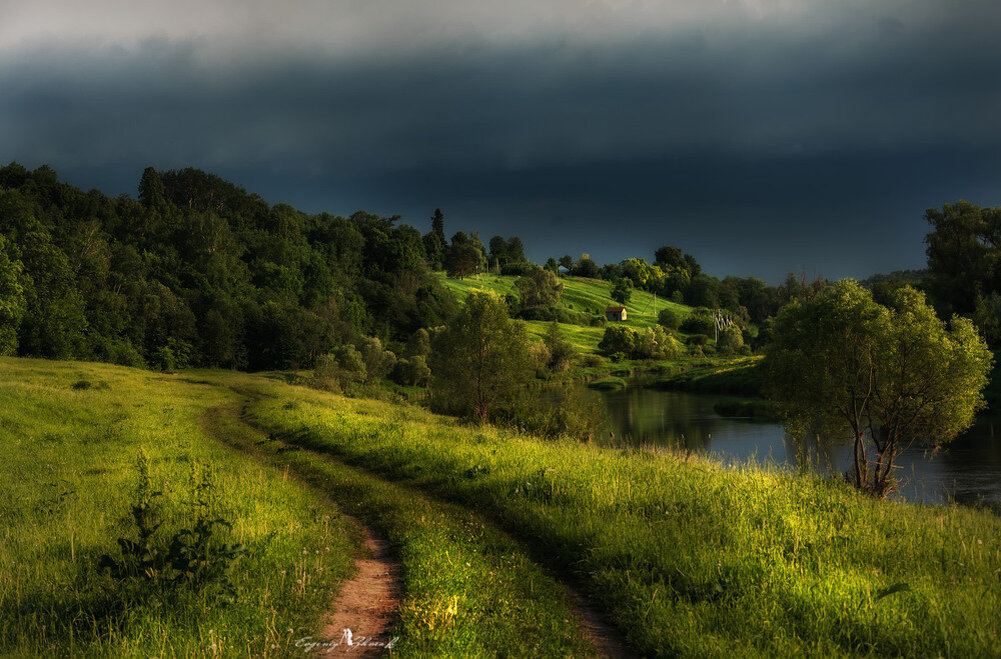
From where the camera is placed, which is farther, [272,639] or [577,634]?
[577,634]

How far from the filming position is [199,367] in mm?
89438

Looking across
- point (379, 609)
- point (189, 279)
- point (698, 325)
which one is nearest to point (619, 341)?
point (698, 325)

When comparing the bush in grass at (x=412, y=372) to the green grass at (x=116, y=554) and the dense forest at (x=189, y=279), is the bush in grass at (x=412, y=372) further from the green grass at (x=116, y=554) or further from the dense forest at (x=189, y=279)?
the green grass at (x=116, y=554)

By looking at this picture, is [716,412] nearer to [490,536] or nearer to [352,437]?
[352,437]

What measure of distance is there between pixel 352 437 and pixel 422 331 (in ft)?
267

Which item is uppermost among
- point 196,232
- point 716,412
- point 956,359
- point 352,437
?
point 196,232

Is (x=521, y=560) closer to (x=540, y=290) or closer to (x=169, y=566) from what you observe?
(x=169, y=566)

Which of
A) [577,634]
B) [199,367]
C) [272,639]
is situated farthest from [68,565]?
[199,367]

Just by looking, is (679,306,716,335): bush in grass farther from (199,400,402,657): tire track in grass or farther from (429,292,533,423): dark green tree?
(199,400,402,657): tire track in grass

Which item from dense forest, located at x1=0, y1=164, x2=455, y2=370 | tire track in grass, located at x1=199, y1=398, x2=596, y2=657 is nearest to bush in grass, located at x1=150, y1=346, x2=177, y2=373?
dense forest, located at x1=0, y1=164, x2=455, y2=370

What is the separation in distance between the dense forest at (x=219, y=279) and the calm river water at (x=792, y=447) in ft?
37.2

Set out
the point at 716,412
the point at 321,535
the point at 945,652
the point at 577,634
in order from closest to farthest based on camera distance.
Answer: the point at 945,652, the point at 577,634, the point at 321,535, the point at 716,412

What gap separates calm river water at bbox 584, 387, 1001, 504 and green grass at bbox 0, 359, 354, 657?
12581mm

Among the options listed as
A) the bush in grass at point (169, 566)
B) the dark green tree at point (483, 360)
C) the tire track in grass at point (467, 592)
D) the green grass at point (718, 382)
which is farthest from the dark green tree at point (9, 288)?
the green grass at point (718, 382)
